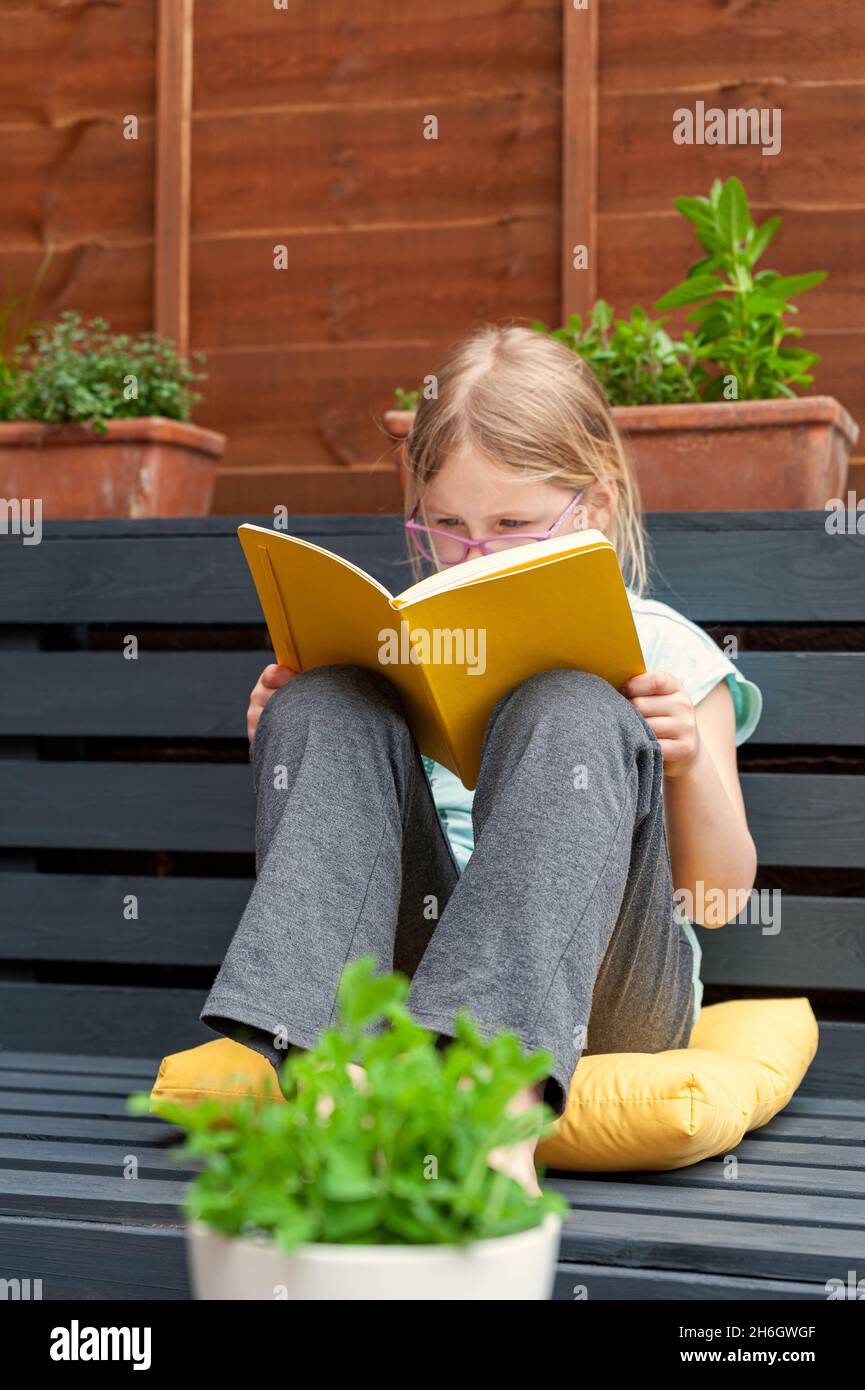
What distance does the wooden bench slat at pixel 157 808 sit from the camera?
56.2 inches

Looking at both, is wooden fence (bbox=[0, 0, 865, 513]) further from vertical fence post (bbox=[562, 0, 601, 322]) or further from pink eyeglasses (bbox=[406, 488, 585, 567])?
pink eyeglasses (bbox=[406, 488, 585, 567])

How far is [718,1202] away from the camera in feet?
3.18

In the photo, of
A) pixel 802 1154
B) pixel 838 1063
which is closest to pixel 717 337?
pixel 838 1063

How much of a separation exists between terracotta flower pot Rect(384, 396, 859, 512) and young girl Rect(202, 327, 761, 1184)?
17 cm

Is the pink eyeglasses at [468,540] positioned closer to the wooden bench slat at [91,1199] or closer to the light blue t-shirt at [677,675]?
the light blue t-shirt at [677,675]

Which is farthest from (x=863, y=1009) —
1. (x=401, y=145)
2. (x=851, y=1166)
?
(x=401, y=145)

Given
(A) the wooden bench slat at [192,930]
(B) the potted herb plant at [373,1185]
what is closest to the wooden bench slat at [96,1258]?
(B) the potted herb plant at [373,1185]

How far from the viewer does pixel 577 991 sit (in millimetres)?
833

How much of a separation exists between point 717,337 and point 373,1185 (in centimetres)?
128

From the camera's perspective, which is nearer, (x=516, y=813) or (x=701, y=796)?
(x=516, y=813)

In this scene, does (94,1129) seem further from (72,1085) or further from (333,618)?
(333,618)

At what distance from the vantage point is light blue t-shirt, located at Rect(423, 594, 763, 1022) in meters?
1.25

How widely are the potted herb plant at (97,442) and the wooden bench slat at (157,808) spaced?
34cm

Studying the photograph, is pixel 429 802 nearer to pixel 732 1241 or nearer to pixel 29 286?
pixel 732 1241
